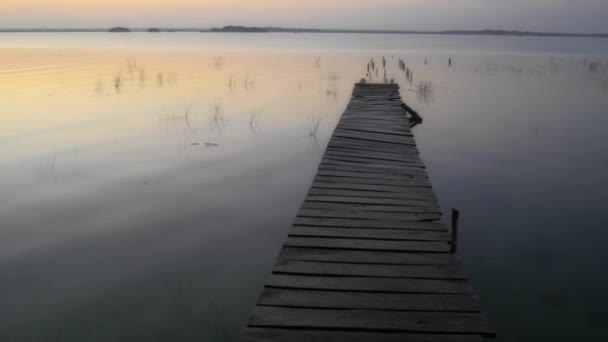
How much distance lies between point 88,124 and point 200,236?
8.85 metres

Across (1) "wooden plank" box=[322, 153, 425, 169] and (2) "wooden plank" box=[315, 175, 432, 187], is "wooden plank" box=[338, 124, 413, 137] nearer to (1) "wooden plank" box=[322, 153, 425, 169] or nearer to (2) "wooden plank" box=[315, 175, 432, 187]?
Result: (1) "wooden plank" box=[322, 153, 425, 169]

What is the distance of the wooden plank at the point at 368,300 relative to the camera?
3549 millimetres

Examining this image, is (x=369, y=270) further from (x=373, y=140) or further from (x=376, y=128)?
(x=376, y=128)

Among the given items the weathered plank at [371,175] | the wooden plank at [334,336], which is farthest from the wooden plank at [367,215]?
the wooden plank at [334,336]

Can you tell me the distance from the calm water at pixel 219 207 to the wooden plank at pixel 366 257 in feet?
3.42

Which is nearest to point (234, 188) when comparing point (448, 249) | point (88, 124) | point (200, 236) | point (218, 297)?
point (200, 236)

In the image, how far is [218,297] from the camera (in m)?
5.23

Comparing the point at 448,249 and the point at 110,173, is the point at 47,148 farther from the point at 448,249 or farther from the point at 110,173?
the point at 448,249

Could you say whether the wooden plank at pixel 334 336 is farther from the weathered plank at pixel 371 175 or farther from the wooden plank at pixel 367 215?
the weathered plank at pixel 371 175

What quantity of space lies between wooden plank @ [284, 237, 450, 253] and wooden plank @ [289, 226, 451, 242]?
9cm

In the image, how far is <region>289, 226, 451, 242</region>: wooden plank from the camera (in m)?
4.84

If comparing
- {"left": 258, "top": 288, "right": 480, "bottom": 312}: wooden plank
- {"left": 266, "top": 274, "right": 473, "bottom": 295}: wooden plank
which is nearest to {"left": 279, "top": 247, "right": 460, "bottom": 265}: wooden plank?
{"left": 266, "top": 274, "right": 473, "bottom": 295}: wooden plank

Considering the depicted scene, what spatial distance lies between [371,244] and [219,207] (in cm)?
366

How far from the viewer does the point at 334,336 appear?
322 cm
